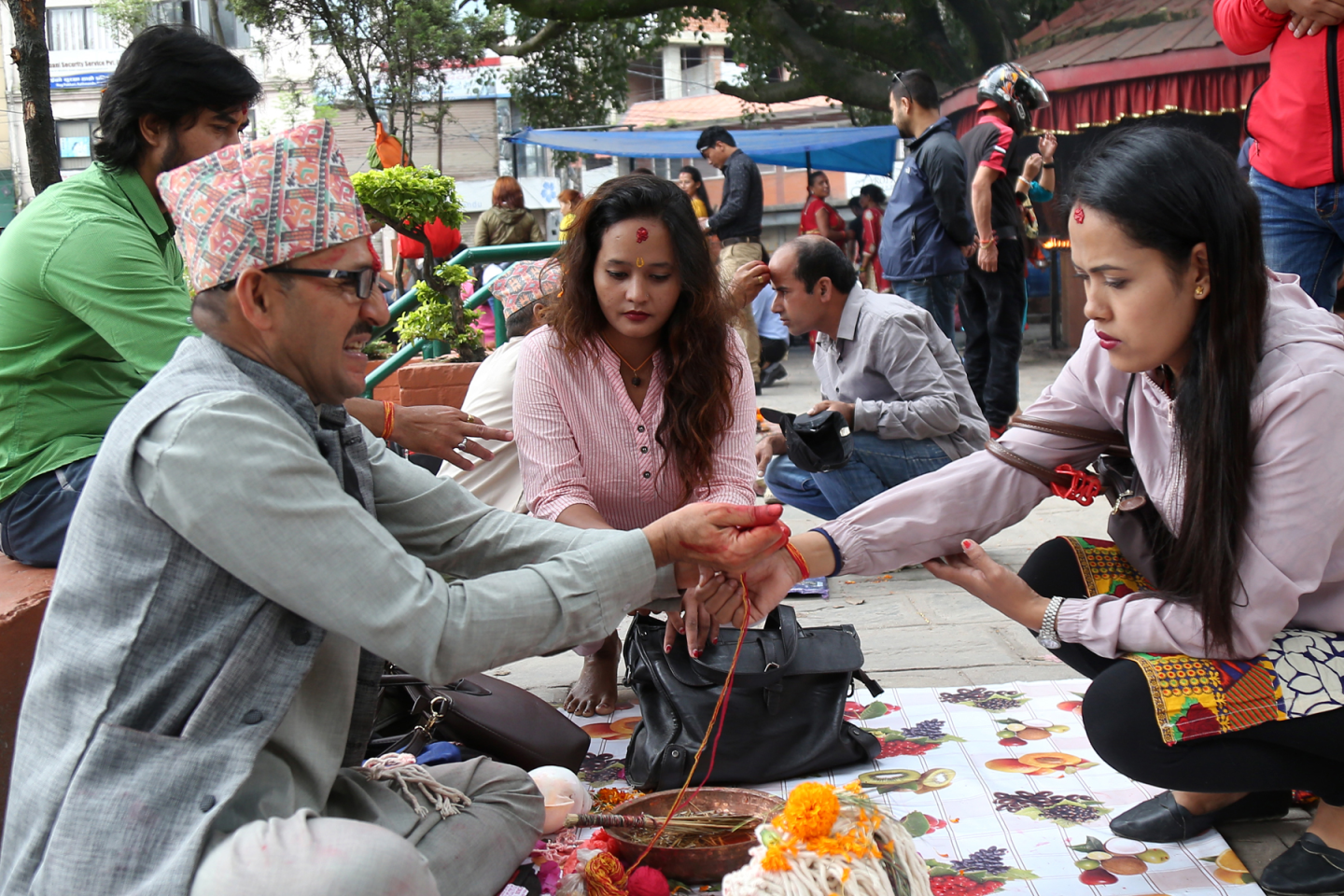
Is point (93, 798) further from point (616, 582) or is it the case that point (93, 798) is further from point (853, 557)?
point (853, 557)

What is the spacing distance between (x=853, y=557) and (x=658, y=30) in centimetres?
1614

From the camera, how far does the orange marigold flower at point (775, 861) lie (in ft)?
5.76

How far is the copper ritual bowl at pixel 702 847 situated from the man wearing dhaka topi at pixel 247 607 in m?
0.50

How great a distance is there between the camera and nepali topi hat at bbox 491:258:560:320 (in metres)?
4.59

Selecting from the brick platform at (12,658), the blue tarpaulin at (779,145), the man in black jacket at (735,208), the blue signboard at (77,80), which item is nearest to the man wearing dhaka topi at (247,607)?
the brick platform at (12,658)

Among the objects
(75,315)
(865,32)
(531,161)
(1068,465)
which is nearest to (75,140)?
(531,161)

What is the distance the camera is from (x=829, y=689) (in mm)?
2850

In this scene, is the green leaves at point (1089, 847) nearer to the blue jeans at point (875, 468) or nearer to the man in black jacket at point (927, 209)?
the blue jeans at point (875, 468)

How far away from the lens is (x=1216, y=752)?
6.99 feet

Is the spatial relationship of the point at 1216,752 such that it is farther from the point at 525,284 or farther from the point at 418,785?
the point at 525,284

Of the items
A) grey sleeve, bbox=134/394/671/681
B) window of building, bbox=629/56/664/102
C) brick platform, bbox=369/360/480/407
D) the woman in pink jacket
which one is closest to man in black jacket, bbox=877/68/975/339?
brick platform, bbox=369/360/480/407

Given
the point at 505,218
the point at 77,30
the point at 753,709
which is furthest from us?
the point at 77,30

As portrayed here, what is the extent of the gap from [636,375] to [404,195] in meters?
1.74

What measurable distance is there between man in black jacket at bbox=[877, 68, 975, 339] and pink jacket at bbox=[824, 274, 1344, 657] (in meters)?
3.90
